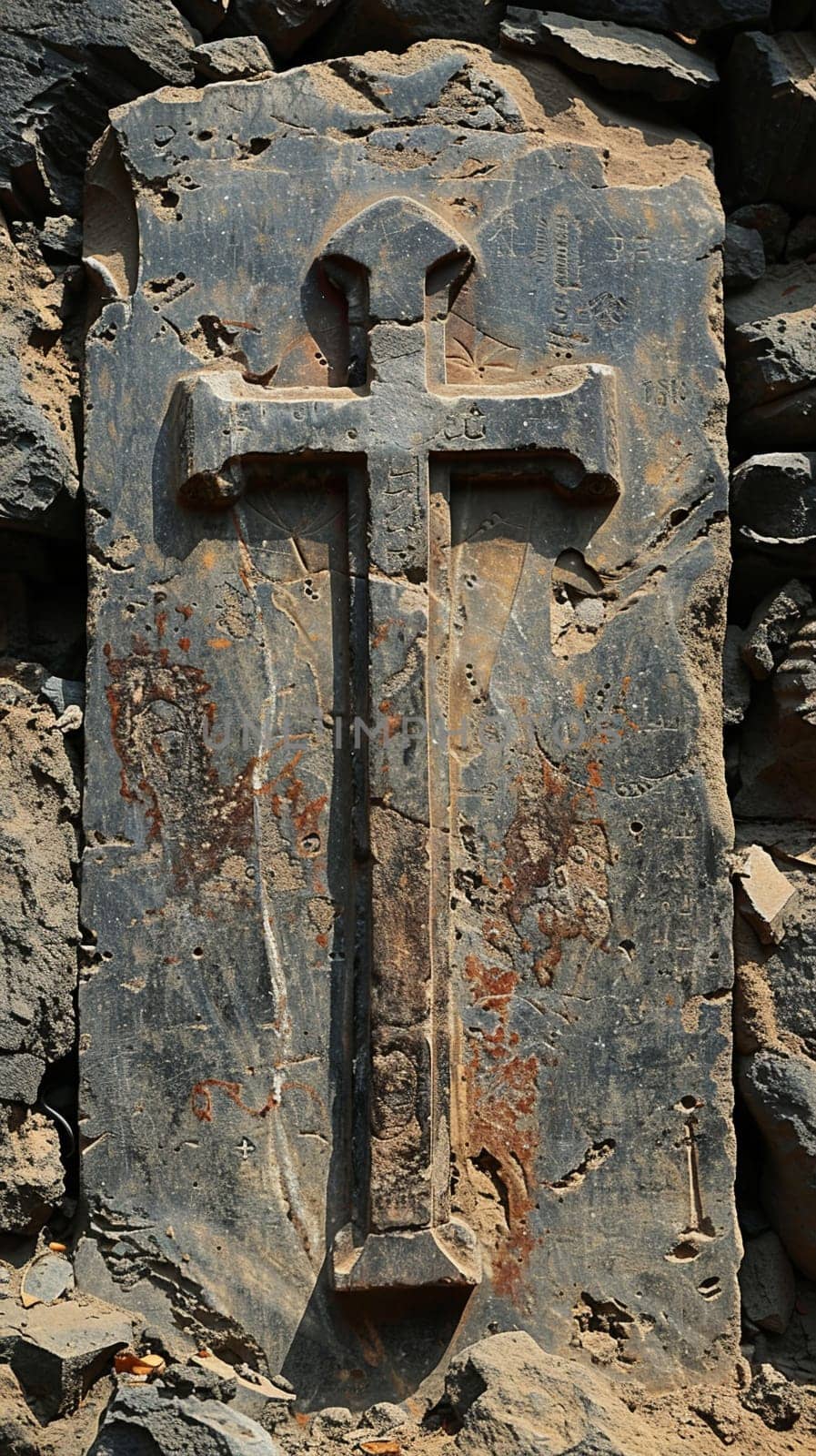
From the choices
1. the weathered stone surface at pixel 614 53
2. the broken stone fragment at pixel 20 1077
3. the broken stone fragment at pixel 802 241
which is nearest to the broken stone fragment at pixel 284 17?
the weathered stone surface at pixel 614 53

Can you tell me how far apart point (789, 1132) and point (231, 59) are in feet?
8.89

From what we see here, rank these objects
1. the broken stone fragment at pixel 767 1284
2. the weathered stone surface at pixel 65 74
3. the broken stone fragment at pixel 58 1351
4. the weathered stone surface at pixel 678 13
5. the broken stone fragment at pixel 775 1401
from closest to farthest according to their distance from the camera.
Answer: the broken stone fragment at pixel 58 1351 < the broken stone fragment at pixel 775 1401 < the broken stone fragment at pixel 767 1284 < the weathered stone surface at pixel 65 74 < the weathered stone surface at pixel 678 13

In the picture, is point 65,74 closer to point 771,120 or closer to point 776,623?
point 771,120

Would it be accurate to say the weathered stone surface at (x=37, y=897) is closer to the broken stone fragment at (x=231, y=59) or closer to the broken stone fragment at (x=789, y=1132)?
the broken stone fragment at (x=789, y=1132)

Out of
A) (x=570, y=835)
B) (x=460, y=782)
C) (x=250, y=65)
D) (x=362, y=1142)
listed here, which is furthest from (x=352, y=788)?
(x=250, y=65)

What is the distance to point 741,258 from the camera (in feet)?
13.0

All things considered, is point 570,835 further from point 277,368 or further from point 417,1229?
point 277,368

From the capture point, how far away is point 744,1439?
3367 millimetres

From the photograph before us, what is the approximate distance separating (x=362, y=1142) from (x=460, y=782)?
2.53 feet

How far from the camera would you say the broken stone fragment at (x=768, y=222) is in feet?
13.2

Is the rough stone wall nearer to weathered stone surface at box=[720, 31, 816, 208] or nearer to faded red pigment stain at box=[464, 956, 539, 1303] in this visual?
weathered stone surface at box=[720, 31, 816, 208]

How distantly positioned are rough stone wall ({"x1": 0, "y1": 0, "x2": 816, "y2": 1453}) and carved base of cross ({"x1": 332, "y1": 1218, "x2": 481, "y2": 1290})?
268 mm

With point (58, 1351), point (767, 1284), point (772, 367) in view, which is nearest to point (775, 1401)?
point (767, 1284)

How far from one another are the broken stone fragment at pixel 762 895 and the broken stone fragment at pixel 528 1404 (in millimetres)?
990
